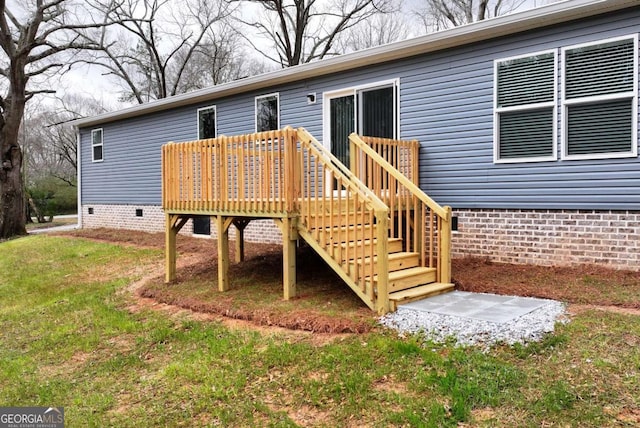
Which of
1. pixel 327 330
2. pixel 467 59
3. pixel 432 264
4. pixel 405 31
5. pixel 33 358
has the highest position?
pixel 405 31

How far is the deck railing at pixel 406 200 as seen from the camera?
234 inches

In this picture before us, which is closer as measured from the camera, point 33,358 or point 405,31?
point 33,358

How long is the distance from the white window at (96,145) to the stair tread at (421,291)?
40.8 feet

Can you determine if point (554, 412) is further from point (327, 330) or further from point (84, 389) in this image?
point (84, 389)

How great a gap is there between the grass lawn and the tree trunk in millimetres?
12362

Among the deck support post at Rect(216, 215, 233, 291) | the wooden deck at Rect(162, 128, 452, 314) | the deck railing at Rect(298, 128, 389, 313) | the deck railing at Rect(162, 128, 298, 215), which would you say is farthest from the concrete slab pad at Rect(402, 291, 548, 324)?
the deck support post at Rect(216, 215, 233, 291)

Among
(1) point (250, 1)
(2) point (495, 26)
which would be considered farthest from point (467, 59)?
(1) point (250, 1)

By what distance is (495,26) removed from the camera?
6883 mm

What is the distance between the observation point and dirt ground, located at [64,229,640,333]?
5.01 m

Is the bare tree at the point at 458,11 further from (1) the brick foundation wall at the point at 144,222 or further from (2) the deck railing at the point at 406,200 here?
(2) the deck railing at the point at 406,200

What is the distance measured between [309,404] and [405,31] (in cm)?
2432

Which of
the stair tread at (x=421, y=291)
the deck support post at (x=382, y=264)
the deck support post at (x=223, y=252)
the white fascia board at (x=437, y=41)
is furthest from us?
the deck support post at (x=223, y=252)

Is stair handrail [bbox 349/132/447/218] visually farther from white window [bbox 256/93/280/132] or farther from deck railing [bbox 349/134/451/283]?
white window [bbox 256/93/280/132]

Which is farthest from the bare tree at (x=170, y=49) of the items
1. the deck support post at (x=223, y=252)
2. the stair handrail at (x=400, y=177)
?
the stair handrail at (x=400, y=177)
